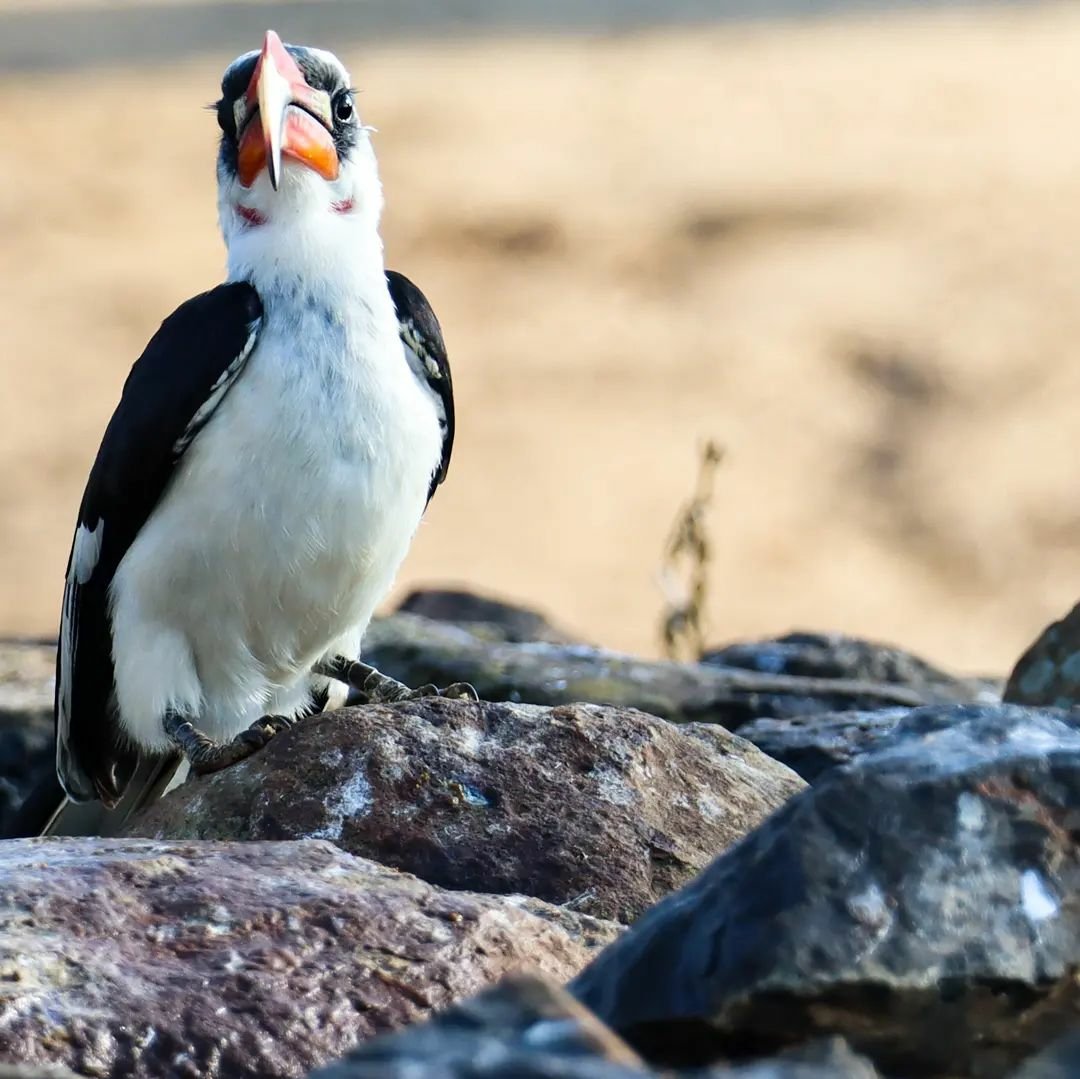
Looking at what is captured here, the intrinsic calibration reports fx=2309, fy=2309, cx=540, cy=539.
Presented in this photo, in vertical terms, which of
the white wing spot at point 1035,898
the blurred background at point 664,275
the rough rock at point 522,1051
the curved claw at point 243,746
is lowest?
the blurred background at point 664,275

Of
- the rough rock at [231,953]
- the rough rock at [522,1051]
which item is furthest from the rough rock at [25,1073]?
the rough rock at [231,953]

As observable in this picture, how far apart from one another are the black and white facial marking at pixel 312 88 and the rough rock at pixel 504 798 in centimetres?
156

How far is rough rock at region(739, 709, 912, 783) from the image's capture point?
15.9ft

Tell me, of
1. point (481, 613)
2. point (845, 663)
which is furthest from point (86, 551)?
point (481, 613)

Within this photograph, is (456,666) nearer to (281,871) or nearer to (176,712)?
(176,712)

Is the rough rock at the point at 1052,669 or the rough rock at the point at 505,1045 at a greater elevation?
the rough rock at the point at 505,1045

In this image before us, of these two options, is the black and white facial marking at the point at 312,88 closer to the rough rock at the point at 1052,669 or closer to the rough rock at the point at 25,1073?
the rough rock at the point at 1052,669

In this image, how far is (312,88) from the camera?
515 cm

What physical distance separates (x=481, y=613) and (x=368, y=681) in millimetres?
2435

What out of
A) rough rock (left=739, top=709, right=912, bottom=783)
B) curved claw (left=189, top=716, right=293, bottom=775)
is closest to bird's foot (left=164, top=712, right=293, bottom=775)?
curved claw (left=189, top=716, right=293, bottom=775)

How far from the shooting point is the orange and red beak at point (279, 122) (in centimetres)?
486

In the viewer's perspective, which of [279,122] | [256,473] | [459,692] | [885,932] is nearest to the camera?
[885,932]

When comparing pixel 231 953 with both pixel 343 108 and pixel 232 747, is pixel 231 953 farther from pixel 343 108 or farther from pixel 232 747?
pixel 343 108

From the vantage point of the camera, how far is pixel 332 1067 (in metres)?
2.08
